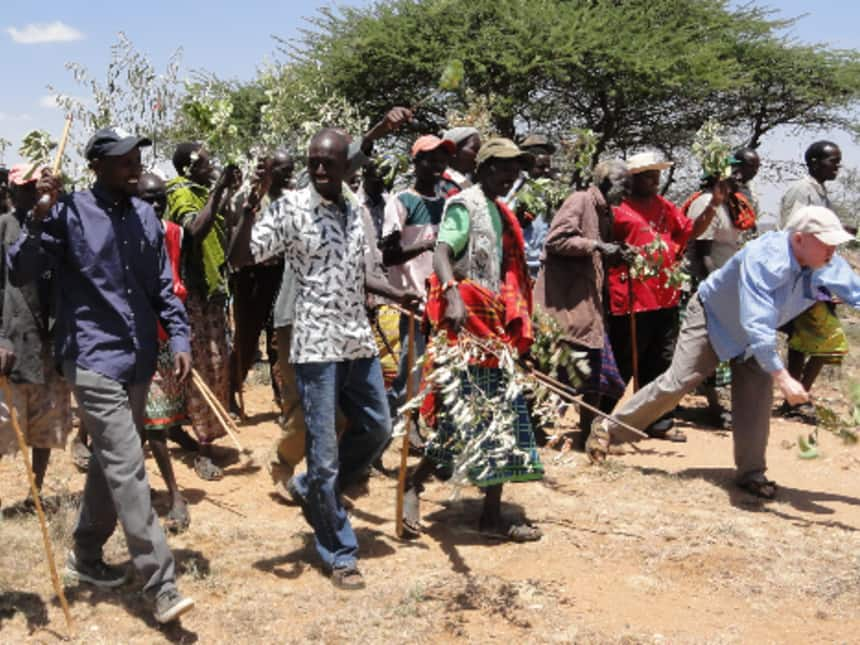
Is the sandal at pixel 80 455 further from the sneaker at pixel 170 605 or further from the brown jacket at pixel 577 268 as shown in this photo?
the brown jacket at pixel 577 268

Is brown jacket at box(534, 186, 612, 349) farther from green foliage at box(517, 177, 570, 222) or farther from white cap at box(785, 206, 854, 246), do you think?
white cap at box(785, 206, 854, 246)

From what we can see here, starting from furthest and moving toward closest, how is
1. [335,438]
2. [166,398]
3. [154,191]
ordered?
[154,191] → [166,398] → [335,438]

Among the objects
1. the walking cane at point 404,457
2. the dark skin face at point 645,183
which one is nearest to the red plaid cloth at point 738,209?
the dark skin face at point 645,183

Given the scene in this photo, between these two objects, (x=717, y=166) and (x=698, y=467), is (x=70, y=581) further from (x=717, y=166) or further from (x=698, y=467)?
(x=717, y=166)

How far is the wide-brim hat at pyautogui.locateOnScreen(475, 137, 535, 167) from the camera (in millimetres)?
4941

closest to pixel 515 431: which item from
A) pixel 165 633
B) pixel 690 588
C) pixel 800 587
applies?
pixel 690 588

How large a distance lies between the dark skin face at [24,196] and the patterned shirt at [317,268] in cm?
139

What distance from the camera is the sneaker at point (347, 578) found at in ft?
15.0

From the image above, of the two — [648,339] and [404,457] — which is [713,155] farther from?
[404,457]

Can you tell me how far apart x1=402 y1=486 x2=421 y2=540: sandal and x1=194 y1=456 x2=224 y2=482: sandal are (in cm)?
159

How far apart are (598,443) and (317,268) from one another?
9.40 feet

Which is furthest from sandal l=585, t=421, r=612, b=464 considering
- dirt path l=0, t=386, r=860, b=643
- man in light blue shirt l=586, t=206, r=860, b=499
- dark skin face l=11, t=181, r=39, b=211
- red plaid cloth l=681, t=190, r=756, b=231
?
dark skin face l=11, t=181, r=39, b=211

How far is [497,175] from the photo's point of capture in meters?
5.02

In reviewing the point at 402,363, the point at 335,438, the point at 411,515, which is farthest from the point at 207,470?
the point at 335,438
